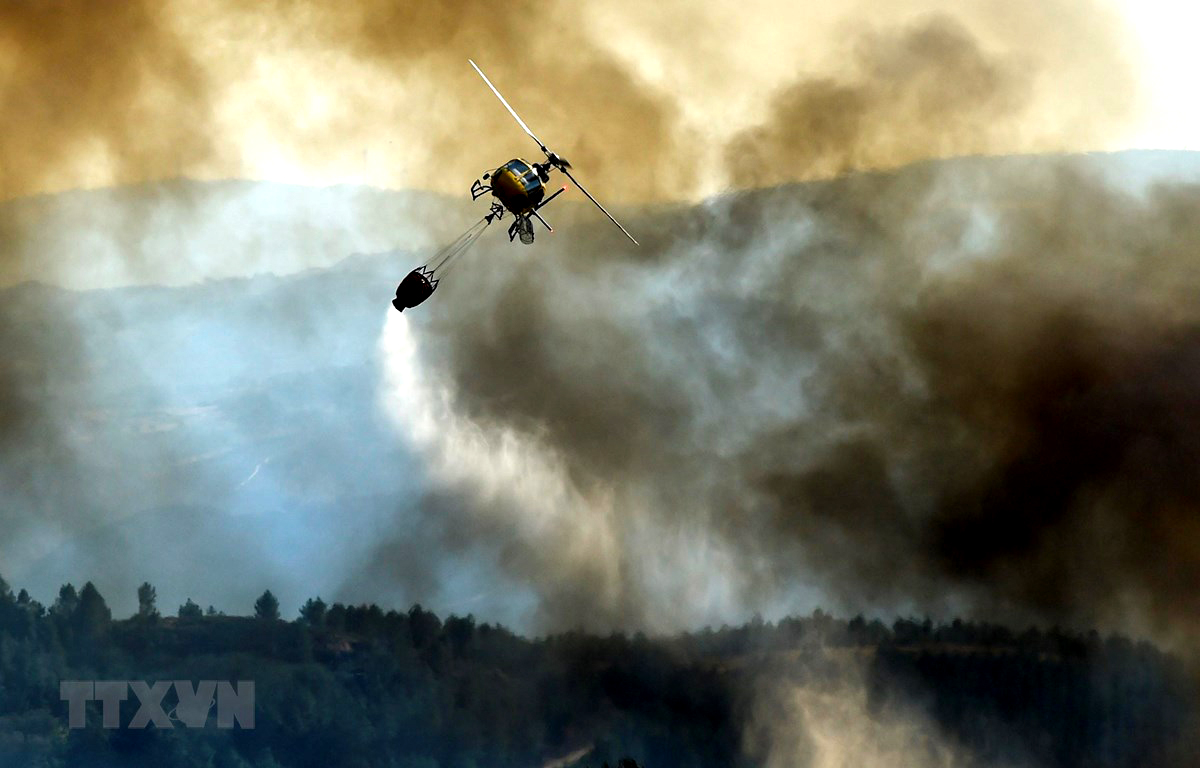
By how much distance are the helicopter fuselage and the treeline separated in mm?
25880

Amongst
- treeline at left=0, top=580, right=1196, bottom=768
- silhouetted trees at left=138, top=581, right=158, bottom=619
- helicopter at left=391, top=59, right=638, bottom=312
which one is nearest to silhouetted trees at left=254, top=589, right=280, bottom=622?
treeline at left=0, top=580, right=1196, bottom=768

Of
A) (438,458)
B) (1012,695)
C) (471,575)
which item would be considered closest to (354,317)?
(438,458)

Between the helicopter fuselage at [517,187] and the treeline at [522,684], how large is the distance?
2588 cm

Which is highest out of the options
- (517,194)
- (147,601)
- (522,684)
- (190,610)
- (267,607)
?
(517,194)

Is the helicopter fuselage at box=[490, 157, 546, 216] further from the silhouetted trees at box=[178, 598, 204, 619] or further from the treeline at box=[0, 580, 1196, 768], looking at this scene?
the silhouetted trees at box=[178, 598, 204, 619]

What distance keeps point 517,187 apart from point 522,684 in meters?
28.1

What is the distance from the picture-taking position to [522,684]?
90188 millimetres

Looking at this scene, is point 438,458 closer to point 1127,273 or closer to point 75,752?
point 75,752

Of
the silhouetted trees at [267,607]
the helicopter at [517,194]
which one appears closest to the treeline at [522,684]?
the silhouetted trees at [267,607]

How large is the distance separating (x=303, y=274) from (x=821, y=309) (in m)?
28.3

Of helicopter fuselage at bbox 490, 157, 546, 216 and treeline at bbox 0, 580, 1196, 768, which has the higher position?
helicopter fuselage at bbox 490, 157, 546, 216

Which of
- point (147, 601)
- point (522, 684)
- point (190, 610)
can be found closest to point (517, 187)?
point (522, 684)

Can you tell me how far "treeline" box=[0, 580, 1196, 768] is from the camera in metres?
84.6

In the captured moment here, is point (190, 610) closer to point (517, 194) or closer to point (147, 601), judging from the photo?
point (147, 601)
